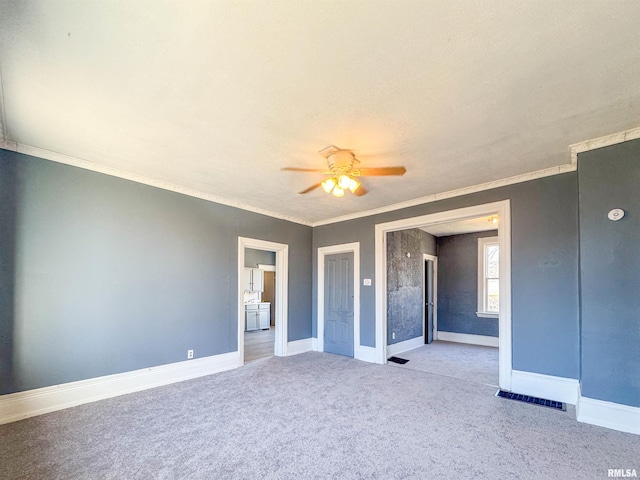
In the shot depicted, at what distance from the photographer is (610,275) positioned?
290 cm

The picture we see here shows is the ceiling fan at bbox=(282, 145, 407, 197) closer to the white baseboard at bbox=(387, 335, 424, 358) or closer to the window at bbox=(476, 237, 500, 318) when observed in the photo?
the white baseboard at bbox=(387, 335, 424, 358)

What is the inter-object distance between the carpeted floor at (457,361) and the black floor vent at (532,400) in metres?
0.41

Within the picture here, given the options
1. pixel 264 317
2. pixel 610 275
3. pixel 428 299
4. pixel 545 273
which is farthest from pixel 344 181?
pixel 264 317

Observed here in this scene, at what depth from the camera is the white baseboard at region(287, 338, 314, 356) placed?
595cm

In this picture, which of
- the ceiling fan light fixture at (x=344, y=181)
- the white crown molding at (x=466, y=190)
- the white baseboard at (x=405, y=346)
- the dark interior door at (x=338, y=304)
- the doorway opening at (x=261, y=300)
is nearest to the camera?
the ceiling fan light fixture at (x=344, y=181)

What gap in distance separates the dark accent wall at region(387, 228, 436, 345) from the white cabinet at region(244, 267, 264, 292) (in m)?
5.06

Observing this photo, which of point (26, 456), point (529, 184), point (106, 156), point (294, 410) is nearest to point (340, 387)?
point (294, 410)

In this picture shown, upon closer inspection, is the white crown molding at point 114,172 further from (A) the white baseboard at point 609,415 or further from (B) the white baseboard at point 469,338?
(B) the white baseboard at point 469,338

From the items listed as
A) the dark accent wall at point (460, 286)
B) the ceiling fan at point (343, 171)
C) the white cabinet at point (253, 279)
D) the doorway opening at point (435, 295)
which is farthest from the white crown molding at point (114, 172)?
the dark accent wall at point (460, 286)

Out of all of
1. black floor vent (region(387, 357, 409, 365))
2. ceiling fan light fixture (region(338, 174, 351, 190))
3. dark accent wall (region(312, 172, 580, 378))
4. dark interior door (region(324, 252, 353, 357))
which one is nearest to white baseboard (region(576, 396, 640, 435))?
dark accent wall (region(312, 172, 580, 378))

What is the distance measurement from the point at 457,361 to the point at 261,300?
270 inches

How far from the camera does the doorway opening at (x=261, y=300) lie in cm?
521

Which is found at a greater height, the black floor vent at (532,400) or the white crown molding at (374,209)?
the white crown molding at (374,209)

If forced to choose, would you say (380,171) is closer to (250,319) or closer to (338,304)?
(338,304)
